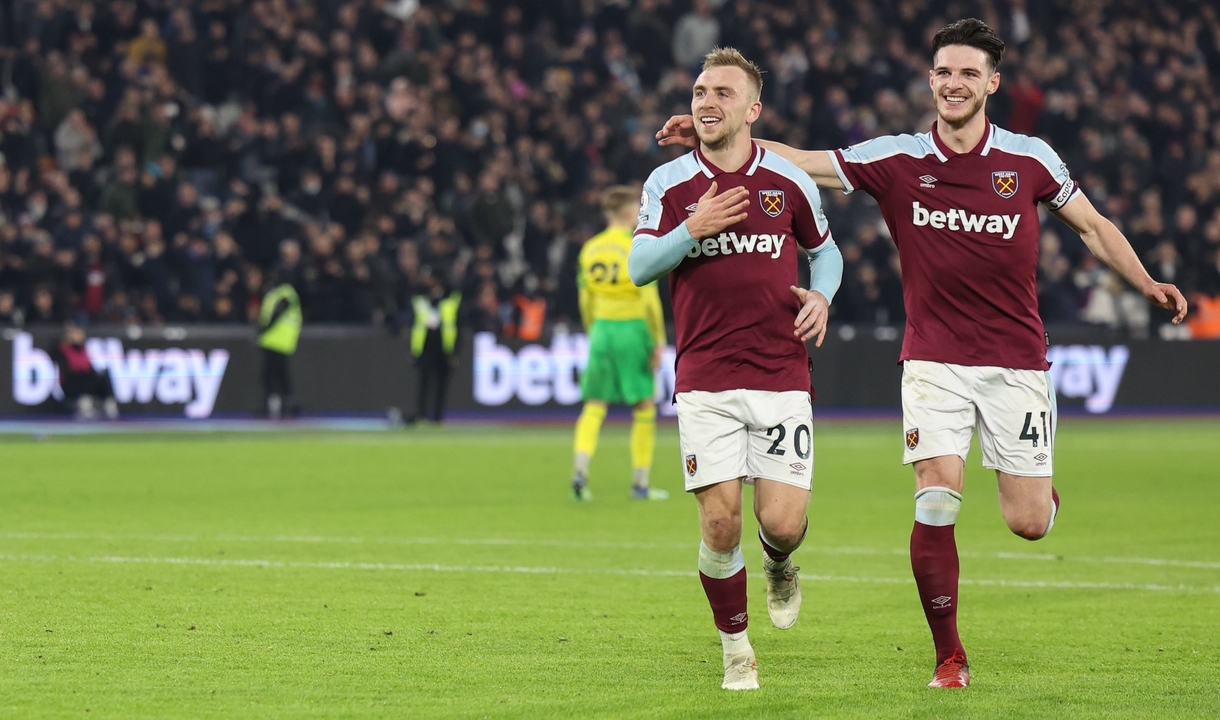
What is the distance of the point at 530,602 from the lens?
7.86m

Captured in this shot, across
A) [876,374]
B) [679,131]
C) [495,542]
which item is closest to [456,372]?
[876,374]

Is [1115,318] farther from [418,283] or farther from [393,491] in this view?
[393,491]

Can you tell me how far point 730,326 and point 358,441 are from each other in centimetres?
1277

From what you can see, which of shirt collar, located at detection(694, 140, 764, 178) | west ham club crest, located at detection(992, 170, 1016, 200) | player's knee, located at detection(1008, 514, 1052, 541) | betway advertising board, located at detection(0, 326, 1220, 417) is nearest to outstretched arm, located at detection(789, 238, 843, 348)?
shirt collar, located at detection(694, 140, 764, 178)

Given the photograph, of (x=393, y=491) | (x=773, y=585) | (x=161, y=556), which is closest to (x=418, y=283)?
(x=393, y=491)

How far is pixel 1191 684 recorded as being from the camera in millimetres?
6020

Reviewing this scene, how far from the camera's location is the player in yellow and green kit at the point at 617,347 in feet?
42.0

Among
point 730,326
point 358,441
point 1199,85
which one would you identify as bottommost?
point 358,441

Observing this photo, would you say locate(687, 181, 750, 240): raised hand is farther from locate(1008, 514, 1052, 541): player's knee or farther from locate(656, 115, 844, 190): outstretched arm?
locate(1008, 514, 1052, 541): player's knee

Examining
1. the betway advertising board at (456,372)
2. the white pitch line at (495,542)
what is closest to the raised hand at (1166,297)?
the white pitch line at (495,542)

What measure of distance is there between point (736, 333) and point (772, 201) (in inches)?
19.1

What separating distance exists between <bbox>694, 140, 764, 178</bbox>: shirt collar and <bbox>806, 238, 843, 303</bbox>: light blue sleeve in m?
0.41

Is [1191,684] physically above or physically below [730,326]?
below

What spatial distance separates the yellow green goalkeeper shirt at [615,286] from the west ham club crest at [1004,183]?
652cm
